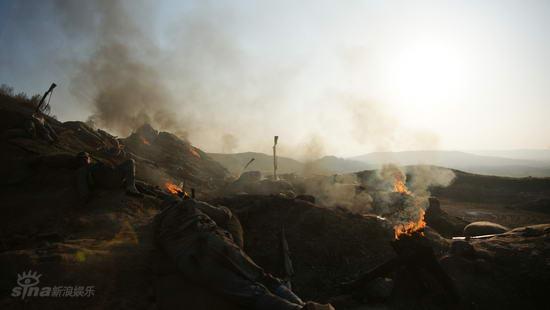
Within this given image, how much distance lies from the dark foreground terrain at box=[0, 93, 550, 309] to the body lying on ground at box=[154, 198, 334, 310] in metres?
0.34

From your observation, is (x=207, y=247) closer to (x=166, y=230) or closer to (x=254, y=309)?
(x=254, y=309)

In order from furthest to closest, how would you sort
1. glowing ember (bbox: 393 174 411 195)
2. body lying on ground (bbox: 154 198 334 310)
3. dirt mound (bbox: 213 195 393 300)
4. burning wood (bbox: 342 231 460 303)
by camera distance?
glowing ember (bbox: 393 174 411 195) → dirt mound (bbox: 213 195 393 300) → burning wood (bbox: 342 231 460 303) → body lying on ground (bbox: 154 198 334 310)

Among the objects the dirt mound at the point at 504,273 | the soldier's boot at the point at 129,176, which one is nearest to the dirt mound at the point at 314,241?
the dirt mound at the point at 504,273

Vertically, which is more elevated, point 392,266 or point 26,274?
point 26,274

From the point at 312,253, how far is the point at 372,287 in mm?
2501

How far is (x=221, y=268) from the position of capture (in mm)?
5000

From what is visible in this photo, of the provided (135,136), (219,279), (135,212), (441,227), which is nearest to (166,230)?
(219,279)

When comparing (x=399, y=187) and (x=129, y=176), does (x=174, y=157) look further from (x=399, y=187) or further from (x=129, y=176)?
(x=129, y=176)

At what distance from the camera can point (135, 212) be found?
32.1ft

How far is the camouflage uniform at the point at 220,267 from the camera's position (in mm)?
4590

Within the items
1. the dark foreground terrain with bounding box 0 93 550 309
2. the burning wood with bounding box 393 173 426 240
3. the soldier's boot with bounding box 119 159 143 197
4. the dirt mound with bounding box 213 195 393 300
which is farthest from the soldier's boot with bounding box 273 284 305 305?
the soldier's boot with bounding box 119 159 143 197

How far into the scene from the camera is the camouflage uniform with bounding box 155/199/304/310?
459cm

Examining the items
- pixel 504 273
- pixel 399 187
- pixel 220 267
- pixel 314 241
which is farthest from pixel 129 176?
pixel 399 187

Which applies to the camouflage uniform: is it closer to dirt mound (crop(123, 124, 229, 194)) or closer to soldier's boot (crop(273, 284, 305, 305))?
soldier's boot (crop(273, 284, 305, 305))
